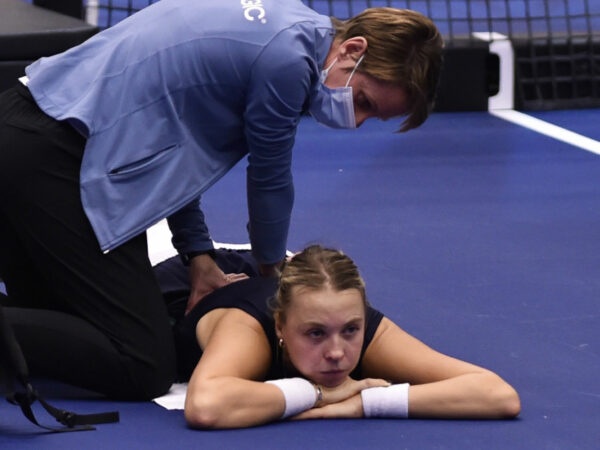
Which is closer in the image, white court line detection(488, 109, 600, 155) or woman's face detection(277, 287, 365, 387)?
woman's face detection(277, 287, 365, 387)

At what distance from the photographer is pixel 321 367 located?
238 cm

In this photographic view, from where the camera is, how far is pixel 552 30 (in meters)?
5.86

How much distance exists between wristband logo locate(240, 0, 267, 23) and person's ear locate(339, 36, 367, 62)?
6.0 inches

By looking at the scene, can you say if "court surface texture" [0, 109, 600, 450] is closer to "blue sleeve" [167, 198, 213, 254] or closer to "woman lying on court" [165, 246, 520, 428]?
"woman lying on court" [165, 246, 520, 428]

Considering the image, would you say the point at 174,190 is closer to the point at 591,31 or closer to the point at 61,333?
the point at 61,333

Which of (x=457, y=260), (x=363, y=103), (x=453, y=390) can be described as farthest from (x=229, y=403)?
(x=457, y=260)

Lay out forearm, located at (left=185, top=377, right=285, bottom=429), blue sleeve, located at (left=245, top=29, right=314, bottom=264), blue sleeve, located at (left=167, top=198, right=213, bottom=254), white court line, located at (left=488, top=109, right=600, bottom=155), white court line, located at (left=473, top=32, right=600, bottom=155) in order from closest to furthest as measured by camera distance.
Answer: forearm, located at (left=185, top=377, right=285, bottom=429) → blue sleeve, located at (left=245, top=29, right=314, bottom=264) → blue sleeve, located at (left=167, top=198, right=213, bottom=254) → white court line, located at (left=488, top=109, right=600, bottom=155) → white court line, located at (left=473, top=32, right=600, bottom=155)

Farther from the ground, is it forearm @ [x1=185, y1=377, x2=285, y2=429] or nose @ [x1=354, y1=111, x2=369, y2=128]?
nose @ [x1=354, y1=111, x2=369, y2=128]

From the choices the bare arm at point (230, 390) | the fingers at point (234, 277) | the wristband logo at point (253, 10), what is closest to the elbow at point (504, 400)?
the bare arm at point (230, 390)

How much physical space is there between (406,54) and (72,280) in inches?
29.2

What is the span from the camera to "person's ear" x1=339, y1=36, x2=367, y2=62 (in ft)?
8.16

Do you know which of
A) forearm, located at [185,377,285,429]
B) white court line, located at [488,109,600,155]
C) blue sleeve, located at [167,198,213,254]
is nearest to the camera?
forearm, located at [185,377,285,429]

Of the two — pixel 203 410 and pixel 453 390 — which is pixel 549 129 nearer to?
pixel 453 390

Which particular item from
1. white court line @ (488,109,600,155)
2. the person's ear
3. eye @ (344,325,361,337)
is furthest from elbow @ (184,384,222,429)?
white court line @ (488,109,600,155)
